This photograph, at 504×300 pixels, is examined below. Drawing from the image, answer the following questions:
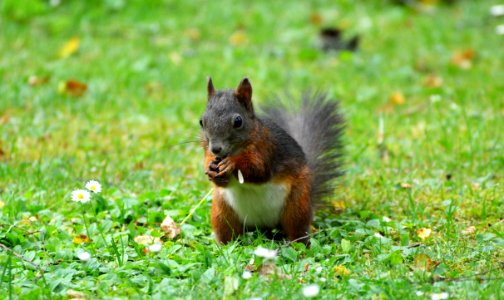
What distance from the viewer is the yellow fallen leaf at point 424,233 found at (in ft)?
9.68

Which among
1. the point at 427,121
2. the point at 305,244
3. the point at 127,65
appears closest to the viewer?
the point at 305,244

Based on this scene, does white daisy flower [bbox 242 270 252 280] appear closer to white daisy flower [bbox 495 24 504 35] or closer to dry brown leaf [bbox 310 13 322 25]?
white daisy flower [bbox 495 24 504 35]

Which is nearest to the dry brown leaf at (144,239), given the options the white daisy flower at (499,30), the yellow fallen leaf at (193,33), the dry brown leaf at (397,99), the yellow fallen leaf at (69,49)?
the dry brown leaf at (397,99)

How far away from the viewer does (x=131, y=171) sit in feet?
12.6

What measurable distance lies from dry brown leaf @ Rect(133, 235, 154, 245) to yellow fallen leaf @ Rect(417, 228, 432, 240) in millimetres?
979

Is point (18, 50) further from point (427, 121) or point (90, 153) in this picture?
point (427, 121)

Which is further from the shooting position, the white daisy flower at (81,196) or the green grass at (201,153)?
the white daisy flower at (81,196)

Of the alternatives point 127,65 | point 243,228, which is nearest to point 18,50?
point 127,65

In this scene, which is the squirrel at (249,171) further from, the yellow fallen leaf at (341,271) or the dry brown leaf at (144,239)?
the yellow fallen leaf at (341,271)

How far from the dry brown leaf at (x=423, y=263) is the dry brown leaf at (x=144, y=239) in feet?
3.04

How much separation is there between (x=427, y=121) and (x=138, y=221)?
2.04 meters

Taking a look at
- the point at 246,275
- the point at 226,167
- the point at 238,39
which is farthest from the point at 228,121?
the point at 238,39

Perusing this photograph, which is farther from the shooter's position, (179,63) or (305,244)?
(179,63)

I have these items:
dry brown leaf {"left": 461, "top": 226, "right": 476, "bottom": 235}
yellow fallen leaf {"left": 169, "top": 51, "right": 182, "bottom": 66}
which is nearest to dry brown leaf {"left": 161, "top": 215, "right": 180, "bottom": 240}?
dry brown leaf {"left": 461, "top": 226, "right": 476, "bottom": 235}
